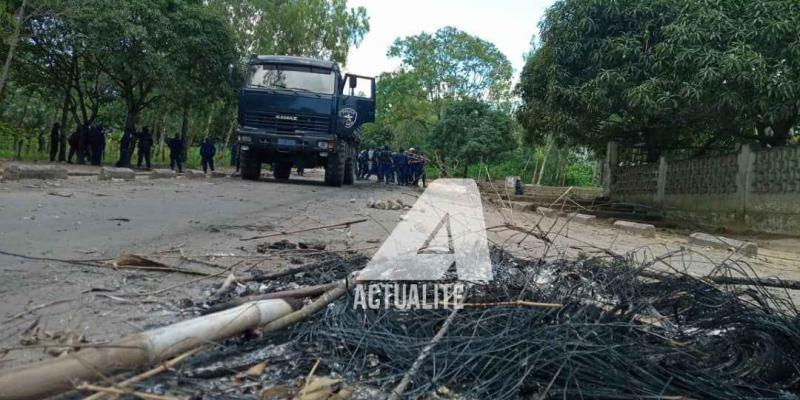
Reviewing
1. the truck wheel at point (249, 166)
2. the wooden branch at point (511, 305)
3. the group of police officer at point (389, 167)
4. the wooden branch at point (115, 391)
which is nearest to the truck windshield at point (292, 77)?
the truck wheel at point (249, 166)

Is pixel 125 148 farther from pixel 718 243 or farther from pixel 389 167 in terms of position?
pixel 718 243

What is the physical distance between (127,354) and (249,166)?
15.4m

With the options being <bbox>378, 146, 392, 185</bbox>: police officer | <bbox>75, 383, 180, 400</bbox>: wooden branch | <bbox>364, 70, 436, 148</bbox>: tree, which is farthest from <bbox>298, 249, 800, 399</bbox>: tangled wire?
<bbox>364, 70, 436, 148</bbox>: tree

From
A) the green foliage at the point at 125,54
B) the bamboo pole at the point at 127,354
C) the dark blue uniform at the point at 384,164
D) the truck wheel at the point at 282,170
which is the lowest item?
the bamboo pole at the point at 127,354

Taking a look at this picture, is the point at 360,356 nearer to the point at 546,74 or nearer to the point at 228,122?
the point at 546,74

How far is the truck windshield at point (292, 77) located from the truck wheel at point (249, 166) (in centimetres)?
249

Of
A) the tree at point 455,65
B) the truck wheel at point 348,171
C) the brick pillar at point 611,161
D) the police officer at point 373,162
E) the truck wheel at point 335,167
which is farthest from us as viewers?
the tree at point 455,65

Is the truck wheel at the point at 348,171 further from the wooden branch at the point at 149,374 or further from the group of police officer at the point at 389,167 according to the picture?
the wooden branch at the point at 149,374

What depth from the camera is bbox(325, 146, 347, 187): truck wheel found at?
1645 centimetres

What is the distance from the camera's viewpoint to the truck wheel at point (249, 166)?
1687 cm

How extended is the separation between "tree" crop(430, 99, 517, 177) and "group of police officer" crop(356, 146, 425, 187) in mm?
5144

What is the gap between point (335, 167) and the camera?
54.9ft

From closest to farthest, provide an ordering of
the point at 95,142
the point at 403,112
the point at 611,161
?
the point at 611,161 < the point at 95,142 < the point at 403,112

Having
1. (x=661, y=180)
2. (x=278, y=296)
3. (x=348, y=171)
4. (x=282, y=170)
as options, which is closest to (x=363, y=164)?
(x=348, y=171)
